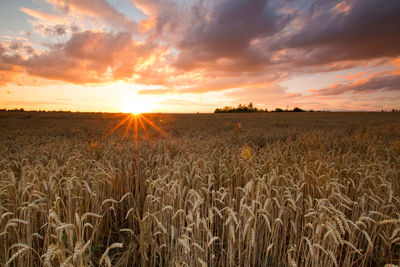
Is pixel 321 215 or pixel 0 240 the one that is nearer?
pixel 321 215

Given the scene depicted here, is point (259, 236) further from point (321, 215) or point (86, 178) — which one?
point (86, 178)

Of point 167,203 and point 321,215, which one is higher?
point 321,215

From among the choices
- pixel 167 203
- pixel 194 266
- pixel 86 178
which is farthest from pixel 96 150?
pixel 194 266

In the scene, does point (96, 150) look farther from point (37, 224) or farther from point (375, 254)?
point (375, 254)

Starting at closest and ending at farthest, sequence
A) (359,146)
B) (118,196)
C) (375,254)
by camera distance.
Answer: (375,254) → (118,196) → (359,146)

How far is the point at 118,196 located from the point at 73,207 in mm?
782

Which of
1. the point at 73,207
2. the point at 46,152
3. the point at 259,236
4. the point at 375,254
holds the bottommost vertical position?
the point at 375,254

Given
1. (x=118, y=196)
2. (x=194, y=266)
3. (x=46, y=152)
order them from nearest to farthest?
(x=194, y=266), (x=118, y=196), (x=46, y=152)

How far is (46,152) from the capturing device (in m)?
5.04

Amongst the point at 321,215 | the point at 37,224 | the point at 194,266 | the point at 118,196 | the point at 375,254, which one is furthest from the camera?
the point at 118,196

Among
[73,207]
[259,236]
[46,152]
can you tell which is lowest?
[259,236]

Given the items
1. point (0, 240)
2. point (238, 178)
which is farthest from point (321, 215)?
point (0, 240)

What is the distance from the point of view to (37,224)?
2.76m

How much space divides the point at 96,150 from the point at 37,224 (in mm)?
3261
